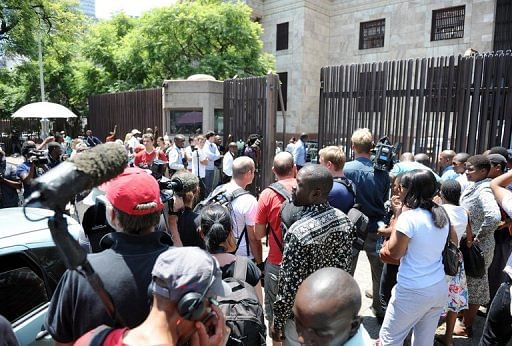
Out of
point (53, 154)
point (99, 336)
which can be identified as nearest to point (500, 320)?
point (99, 336)

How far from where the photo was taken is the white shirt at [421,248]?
2822mm

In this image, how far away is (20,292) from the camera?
274 centimetres

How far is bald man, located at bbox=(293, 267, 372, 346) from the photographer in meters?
1.50

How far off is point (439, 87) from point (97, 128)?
16.3 m

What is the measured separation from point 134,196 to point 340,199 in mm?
2093

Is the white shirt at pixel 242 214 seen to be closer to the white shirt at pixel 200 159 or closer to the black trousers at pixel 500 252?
the black trousers at pixel 500 252

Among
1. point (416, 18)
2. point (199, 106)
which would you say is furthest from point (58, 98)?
point (416, 18)

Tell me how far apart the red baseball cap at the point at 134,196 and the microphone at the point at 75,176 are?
55 centimetres

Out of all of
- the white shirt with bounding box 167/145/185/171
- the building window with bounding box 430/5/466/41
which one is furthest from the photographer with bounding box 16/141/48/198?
the building window with bounding box 430/5/466/41

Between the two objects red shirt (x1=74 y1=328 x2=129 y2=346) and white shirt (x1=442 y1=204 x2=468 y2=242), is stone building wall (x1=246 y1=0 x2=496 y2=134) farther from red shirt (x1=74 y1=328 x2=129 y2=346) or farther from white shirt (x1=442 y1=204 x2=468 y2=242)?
red shirt (x1=74 y1=328 x2=129 y2=346)

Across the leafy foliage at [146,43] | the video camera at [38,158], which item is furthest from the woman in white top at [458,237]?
the leafy foliage at [146,43]

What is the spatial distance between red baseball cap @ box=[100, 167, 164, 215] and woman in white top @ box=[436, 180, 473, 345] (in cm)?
278

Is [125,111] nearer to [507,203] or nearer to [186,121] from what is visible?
[186,121]

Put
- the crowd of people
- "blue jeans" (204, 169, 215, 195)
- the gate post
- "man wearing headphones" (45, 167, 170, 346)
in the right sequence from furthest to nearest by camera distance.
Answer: "blue jeans" (204, 169, 215, 195), the gate post, "man wearing headphones" (45, 167, 170, 346), the crowd of people
